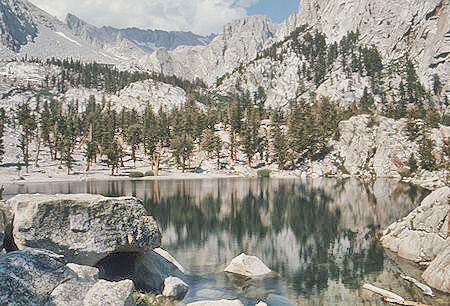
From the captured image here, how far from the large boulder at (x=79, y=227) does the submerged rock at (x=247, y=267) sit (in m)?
7.27

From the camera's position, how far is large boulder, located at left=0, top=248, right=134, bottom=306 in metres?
9.02

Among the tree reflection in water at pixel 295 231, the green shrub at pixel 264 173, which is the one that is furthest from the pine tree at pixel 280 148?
the tree reflection in water at pixel 295 231

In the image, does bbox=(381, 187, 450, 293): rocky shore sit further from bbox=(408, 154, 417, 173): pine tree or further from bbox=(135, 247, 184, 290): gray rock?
bbox=(408, 154, 417, 173): pine tree

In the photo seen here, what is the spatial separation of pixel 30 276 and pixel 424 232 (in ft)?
86.5

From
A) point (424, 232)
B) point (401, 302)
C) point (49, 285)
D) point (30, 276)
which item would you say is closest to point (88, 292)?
point (49, 285)

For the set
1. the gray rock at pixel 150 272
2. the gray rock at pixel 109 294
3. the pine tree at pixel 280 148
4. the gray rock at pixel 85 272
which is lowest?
the gray rock at pixel 150 272

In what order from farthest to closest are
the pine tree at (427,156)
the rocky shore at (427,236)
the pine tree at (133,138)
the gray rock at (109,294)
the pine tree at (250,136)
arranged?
the pine tree at (250,136) → the pine tree at (133,138) → the pine tree at (427,156) → the rocky shore at (427,236) → the gray rock at (109,294)

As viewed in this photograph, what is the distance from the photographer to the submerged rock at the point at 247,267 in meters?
21.3

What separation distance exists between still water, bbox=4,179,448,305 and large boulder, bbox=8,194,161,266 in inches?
188

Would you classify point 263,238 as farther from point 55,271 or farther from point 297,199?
point 297,199

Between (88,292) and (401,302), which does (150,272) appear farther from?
(401,302)

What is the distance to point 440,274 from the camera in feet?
61.8

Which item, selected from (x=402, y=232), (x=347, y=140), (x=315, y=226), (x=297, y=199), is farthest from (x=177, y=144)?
(x=402, y=232)

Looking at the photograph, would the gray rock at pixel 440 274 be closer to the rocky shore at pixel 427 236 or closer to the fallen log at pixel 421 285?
the rocky shore at pixel 427 236
